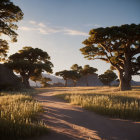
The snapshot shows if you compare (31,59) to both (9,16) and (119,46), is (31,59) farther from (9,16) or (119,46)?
(119,46)

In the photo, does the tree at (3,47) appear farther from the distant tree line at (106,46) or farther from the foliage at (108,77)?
the foliage at (108,77)

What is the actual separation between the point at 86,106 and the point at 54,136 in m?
4.13

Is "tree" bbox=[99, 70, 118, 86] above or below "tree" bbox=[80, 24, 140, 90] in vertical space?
below

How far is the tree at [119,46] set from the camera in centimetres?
1719

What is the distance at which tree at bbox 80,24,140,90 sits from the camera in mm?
17188

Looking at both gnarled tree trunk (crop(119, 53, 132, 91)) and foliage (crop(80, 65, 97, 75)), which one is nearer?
gnarled tree trunk (crop(119, 53, 132, 91))

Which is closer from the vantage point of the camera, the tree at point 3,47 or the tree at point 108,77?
the tree at point 3,47

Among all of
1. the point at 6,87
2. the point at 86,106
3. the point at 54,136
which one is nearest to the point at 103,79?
the point at 6,87

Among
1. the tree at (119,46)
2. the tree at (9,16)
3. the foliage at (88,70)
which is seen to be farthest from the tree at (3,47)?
the foliage at (88,70)

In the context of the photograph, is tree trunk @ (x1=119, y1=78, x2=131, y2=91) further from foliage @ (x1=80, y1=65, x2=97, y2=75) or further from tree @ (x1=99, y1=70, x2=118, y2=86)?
foliage @ (x1=80, y1=65, x2=97, y2=75)

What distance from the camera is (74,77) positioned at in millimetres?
57375

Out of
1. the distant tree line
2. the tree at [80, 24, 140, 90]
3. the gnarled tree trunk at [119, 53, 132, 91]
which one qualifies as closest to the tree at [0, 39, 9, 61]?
the distant tree line

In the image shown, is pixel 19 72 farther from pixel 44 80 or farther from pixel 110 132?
pixel 110 132

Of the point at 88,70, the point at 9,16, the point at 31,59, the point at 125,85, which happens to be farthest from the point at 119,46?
the point at 88,70
